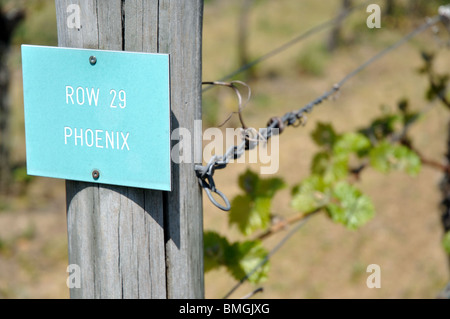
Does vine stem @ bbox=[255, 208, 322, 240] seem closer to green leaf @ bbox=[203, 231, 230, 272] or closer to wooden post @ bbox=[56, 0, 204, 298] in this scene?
green leaf @ bbox=[203, 231, 230, 272]

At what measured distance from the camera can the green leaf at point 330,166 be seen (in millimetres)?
2174

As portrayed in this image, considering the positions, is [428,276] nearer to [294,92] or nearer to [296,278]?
[296,278]

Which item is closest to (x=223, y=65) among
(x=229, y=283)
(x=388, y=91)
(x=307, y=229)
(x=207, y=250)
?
(x=388, y=91)

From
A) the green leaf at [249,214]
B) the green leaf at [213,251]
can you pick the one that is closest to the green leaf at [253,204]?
the green leaf at [249,214]

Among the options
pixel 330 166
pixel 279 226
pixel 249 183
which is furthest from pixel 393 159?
pixel 249 183

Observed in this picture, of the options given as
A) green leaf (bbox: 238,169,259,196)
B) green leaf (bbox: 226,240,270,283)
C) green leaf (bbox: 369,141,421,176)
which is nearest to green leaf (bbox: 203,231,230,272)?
green leaf (bbox: 226,240,270,283)

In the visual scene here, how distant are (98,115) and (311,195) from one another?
3.52 feet

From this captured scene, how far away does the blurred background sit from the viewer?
430 cm

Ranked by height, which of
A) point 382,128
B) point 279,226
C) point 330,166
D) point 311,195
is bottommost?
point 279,226

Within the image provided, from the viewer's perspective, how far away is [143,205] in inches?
49.5

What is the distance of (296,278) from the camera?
437 centimetres

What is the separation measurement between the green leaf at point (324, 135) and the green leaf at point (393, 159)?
20cm

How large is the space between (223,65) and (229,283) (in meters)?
6.19

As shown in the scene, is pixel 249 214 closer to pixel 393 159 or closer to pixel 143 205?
pixel 143 205
